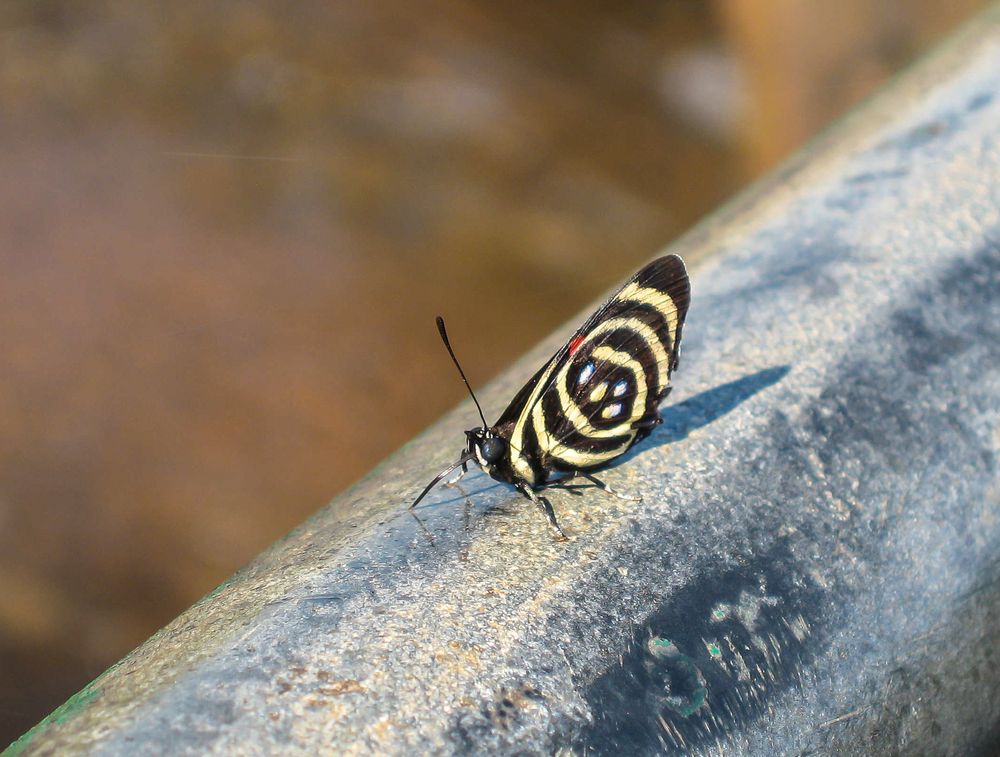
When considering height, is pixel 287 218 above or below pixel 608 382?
above

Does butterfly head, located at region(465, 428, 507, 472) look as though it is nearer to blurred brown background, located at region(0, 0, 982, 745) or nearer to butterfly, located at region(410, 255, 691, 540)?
butterfly, located at region(410, 255, 691, 540)

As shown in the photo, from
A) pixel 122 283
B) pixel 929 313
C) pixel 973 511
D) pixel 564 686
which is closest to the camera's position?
pixel 564 686

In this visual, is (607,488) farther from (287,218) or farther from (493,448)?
(287,218)

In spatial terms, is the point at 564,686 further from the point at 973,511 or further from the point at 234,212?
the point at 234,212

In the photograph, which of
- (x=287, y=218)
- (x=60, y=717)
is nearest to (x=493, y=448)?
(x=60, y=717)

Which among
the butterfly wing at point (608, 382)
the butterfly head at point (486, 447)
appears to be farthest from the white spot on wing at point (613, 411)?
the butterfly head at point (486, 447)

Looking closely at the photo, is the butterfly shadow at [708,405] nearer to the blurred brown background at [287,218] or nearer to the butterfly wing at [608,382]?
the butterfly wing at [608,382]

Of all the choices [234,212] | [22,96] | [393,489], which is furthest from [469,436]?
[22,96]
